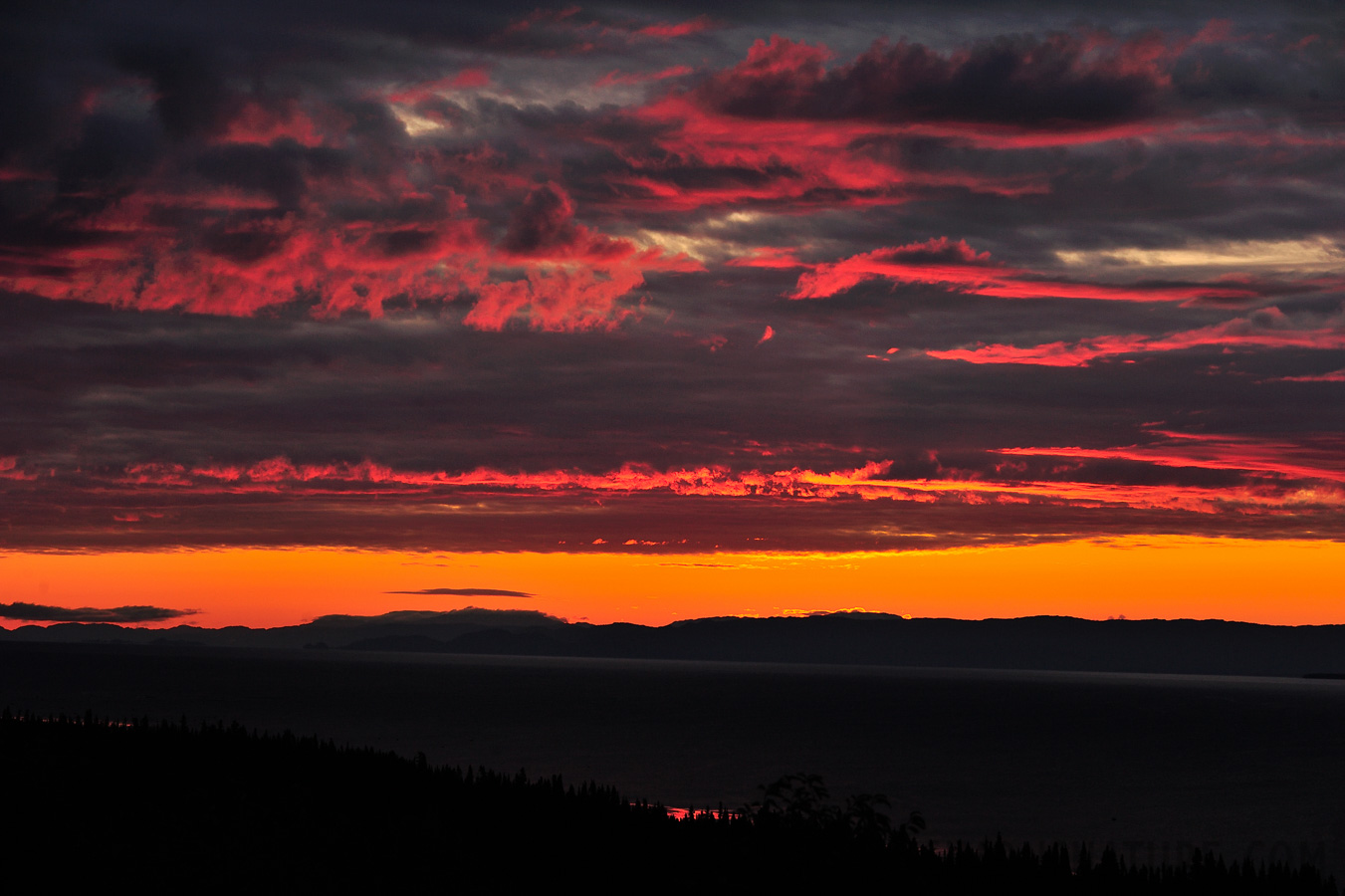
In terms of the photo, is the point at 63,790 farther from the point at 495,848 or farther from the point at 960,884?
the point at 960,884

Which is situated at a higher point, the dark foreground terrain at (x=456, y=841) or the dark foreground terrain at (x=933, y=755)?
the dark foreground terrain at (x=456, y=841)

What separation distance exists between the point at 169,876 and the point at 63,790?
16934mm

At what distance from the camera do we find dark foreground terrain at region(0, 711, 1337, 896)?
25.7m

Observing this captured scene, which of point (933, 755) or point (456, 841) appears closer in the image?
point (456, 841)

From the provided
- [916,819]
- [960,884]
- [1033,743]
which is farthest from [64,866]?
[1033,743]

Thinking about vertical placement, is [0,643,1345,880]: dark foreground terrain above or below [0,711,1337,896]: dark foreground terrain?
below

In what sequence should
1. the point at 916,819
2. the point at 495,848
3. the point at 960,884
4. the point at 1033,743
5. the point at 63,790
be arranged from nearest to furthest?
the point at 916,819, the point at 960,884, the point at 495,848, the point at 63,790, the point at 1033,743

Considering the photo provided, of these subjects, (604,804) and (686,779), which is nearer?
(604,804)

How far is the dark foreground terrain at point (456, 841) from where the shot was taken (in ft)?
84.4

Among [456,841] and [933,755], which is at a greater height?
[456,841]

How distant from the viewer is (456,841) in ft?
111

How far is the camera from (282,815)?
34125 millimetres

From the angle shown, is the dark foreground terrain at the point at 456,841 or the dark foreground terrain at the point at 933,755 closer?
the dark foreground terrain at the point at 456,841

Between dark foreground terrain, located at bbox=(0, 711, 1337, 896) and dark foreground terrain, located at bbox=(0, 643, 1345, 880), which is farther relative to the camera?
dark foreground terrain, located at bbox=(0, 643, 1345, 880)
